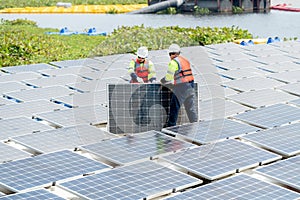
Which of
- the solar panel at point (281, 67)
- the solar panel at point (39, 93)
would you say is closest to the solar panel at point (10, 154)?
the solar panel at point (39, 93)

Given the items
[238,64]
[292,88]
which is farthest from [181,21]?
[292,88]

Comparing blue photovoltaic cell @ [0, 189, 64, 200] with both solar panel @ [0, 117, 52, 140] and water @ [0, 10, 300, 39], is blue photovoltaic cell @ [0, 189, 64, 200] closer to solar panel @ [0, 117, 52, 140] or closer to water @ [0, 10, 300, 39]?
solar panel @ [0, 117, 52, 140]

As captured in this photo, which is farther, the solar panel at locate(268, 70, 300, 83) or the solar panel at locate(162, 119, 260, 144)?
the solar panel at locate(268, 70, 300, 83)

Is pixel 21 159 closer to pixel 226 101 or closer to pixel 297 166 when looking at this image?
pixel 297 166

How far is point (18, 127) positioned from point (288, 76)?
11159 mm

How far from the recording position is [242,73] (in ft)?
81.7

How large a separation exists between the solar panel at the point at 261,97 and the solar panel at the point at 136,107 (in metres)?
4.12

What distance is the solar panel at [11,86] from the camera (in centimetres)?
2210

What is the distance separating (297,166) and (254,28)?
180 ft

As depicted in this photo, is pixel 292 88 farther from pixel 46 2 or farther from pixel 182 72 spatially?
pixel 46 2

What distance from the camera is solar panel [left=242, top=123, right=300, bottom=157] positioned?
15.5m

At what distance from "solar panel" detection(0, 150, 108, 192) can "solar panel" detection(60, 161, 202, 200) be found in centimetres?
49

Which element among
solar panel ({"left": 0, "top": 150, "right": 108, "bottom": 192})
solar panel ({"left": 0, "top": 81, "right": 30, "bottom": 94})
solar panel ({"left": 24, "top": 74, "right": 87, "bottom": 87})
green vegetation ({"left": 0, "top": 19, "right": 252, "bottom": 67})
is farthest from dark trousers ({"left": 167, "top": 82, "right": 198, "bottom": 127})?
green vegetation ({"left": 0, "top": 19, "right": 252, "bottom": 67})

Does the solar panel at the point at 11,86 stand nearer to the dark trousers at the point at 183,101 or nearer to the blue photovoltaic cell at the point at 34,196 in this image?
the dark trousers at the point at 183,101
